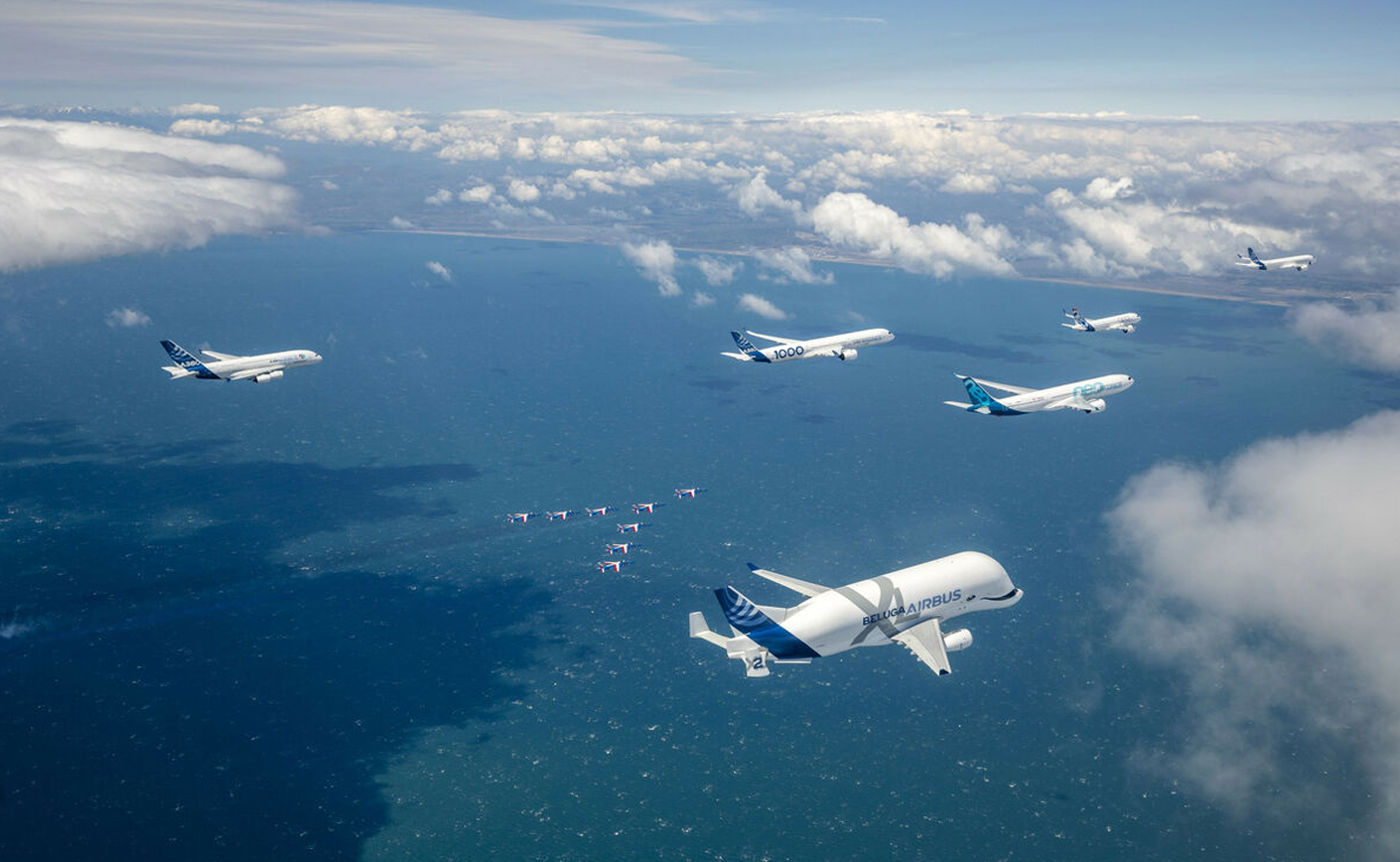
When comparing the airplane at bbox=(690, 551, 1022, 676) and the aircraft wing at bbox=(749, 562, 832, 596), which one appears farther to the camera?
the aircraft wing at bbox=(749, 562, 832, 596)

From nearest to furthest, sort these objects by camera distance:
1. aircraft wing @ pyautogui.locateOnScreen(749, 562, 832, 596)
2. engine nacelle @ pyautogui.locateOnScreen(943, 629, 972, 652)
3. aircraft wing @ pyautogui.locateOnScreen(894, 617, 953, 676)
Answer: aircraft wing @ pyautogui.locateOnScreen(894, 617, 953, 676), engine nacelle @ pyautogui.locateOnScreen(943, 629, 972, 652), aircraft wing @ pyautogui.locateOnScreen(749, 562, 832, 596)

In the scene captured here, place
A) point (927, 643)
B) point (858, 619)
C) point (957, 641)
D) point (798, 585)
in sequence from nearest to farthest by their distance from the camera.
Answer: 1. point (858, 619)
2. point (927, 643)
3. point (957, 641)
4. point (798, 585)

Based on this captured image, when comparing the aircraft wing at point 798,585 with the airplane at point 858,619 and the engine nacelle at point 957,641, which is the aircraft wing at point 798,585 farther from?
the engine nacelle at point 957,641

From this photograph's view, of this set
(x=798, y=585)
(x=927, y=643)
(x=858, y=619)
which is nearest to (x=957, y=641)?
(x=927, y=643)

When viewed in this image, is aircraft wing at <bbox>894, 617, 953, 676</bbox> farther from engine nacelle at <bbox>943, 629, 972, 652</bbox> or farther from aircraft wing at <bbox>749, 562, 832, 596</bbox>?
aircraft wing at <bbox>749, 562, 832, 596</bbox>

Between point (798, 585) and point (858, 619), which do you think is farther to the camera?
point (798, 585)

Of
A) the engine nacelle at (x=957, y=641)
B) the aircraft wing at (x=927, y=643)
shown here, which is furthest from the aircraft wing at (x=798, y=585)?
the engine nacelle at (x=957, y=641)

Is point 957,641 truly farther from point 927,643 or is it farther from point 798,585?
point 798,585

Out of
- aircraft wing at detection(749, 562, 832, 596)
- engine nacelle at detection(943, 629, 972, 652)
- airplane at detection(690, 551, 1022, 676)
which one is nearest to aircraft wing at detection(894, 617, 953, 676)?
airplane at detection(690, 551, 1022, 676)
